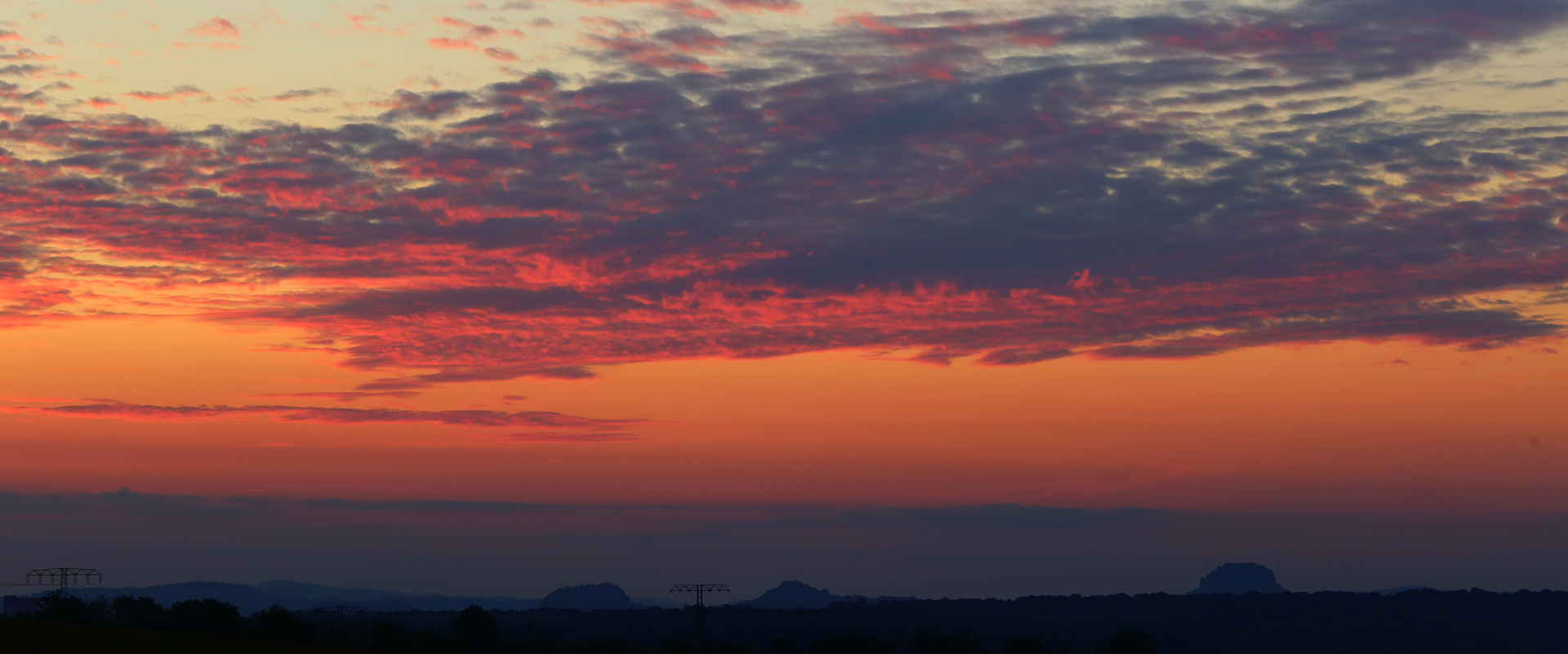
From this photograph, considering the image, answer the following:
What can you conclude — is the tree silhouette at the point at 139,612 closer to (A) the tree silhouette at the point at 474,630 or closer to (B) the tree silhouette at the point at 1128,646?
(A) the tree silhouette at the point at 474,630

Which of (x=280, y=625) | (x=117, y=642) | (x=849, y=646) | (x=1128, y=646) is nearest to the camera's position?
(x=117, y=642)

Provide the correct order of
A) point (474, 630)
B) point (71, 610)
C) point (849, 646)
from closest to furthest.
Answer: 1. point (71, 610)
2. point (474, 630)
3. point (849, 646)

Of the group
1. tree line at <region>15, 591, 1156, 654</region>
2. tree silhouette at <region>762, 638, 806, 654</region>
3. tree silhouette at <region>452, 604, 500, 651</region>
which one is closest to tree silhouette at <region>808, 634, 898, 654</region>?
tree silhouette at <region>762, 638, 806, 654</region>

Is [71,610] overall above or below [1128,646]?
above

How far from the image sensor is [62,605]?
142 m

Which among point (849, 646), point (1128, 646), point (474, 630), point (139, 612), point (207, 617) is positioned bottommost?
point (1128, 646)

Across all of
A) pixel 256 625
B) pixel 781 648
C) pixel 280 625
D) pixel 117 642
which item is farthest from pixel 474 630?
pixel 117 642

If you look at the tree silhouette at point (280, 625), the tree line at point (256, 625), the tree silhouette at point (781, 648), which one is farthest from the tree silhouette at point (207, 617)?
the tree silhouette at point (781, 648)

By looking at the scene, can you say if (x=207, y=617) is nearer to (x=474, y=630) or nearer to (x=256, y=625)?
(x=256, y=625)

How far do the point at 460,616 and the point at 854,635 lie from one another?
5408 centimetres

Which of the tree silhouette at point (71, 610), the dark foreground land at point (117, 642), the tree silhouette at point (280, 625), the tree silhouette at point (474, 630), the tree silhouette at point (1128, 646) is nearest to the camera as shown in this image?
the dark foreground land at point (117, 642)

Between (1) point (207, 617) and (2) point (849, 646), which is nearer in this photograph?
(1) point (207, 617)

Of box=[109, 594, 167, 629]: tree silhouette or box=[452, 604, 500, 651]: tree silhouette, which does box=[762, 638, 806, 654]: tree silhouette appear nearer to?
box=[452, 604, 500, 651]: tree silhouette

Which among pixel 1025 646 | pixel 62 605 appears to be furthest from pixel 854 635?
pixel 62 605
